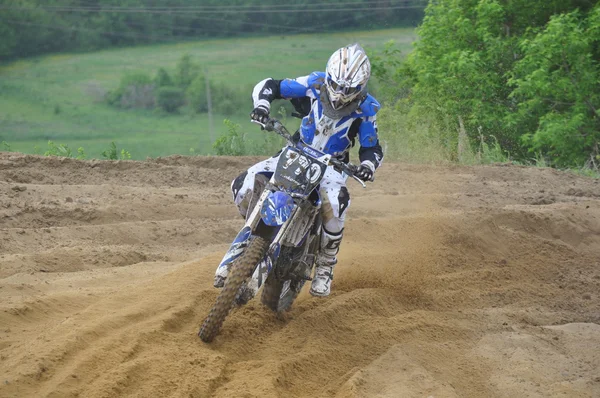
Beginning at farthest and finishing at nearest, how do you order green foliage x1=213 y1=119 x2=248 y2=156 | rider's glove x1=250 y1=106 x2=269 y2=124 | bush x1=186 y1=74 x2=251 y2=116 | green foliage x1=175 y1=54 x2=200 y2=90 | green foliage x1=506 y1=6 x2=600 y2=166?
1. green foliage x1=175 y1=54 x2=200 y2=90
2. bush x1=186 y1=74 x2=251 y2=116
3. green foliage x1=506 y1=6 x2=600 y2=166
4. green foliage x1=213 y1=119 x2=248 y2=156
5. rider's glove x1=250 y1=106 x2=269 y2=124

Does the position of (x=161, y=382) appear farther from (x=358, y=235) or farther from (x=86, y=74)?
(x=86, y=74)

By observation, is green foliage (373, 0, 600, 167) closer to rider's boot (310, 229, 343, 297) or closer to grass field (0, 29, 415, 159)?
grass field (0, 29, 415, 159)

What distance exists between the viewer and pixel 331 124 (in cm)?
776

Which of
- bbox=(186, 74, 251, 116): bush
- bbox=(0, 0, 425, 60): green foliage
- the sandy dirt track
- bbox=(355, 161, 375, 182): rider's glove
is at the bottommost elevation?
bbox=(186, 74, 251, 116): bush

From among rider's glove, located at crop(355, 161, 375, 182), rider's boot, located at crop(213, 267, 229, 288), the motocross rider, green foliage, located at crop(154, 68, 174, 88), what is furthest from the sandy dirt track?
green foliage, located at crop(154, 68, 174, 88)

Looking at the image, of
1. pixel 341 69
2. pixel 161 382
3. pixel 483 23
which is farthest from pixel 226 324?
pixel 483 23

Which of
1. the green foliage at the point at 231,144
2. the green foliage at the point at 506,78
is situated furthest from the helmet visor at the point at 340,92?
the green foliage at the point at 506,78

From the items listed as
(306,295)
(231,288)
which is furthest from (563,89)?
(231,288)

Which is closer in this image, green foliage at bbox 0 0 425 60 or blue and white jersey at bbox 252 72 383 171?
blue and white jersey at bbox 252 72 383 171

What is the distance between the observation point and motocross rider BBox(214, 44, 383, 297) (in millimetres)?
7453

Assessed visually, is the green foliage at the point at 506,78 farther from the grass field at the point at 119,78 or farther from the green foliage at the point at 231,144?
the grass field at the point at 119,78

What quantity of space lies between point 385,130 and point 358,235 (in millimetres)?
12219

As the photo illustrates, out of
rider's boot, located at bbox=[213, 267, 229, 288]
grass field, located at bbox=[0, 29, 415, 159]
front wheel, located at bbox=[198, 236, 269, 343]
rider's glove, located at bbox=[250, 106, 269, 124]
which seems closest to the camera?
front wheel, located at bbox=[198, 236, 269, 343]

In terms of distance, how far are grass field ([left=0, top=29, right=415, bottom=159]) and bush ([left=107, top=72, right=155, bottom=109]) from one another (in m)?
0.55
